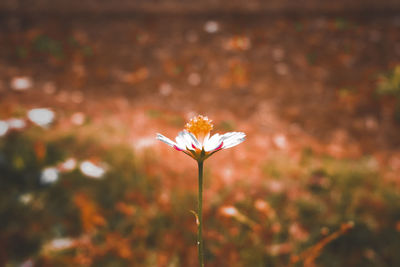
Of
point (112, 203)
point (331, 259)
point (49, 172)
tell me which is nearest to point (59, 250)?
point (112, 203)

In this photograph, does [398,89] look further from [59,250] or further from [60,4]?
[60,4]

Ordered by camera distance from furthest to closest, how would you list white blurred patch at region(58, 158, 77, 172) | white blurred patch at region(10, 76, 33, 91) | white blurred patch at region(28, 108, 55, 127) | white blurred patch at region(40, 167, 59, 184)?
white blurred patch at region(10, 76, 33, 91)
white blurred patch at region(28, 108, 55, 127)
white blurred patch at region(58, 158, 77, 172)
white blurred patch at region(40, 167, 59, 184)

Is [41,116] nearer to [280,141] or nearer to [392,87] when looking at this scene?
[280,141]

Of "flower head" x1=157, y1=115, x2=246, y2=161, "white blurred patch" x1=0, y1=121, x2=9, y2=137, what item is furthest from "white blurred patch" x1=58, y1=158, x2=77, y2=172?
"flower head" x1=157, y1=115, x2=246, y2=161

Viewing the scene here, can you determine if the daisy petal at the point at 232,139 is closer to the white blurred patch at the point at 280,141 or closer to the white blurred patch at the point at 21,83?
the white blurred patch at the point at 280,141

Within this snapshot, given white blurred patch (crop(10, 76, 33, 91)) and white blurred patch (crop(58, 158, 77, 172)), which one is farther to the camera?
white blurred patch (crop(10, 76, 33, 91))

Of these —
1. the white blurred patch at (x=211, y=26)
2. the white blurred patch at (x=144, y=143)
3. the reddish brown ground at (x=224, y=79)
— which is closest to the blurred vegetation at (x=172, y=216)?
the white blurred patch at (x=144, y=143)

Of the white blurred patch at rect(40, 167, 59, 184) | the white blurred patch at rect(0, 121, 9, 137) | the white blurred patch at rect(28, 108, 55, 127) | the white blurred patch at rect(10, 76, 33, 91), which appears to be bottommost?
the white blurred patch at rect(40, 167, 59, 184)

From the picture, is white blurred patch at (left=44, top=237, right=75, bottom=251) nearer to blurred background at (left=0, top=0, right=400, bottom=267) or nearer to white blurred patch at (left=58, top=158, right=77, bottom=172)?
blurred background at (left=0, top=0, right=400, bottom=267)
